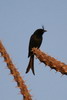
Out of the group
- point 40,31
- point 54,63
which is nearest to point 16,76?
point 54,63

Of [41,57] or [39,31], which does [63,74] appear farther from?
[39,31]

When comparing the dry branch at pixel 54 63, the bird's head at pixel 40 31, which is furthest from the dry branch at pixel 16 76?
the bird's head at pixel 40 31

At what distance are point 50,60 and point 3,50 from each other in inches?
24.1

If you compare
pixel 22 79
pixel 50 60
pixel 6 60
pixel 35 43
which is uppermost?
pixel 35 43

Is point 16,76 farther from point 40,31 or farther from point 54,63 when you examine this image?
point 40,31

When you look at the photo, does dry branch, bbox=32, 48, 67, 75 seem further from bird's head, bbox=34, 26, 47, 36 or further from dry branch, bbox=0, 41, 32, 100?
bird's head, bbox=34, 26, 47, 36

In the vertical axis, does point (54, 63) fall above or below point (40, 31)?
below

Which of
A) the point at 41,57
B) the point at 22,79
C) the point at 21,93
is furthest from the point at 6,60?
the point at 41,57

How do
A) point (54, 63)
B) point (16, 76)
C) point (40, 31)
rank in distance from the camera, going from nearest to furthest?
point (16, 76), point (54, 63), point (40, 31)

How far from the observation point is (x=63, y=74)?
2.34 metres

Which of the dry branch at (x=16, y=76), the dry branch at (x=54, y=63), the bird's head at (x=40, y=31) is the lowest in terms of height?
the dry branch at (x=16, y=76)

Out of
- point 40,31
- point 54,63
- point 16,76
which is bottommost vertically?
point 16,76

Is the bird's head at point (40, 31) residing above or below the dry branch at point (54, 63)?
above

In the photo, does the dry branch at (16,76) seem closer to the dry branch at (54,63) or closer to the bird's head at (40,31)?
the dry branch at (54,63)
